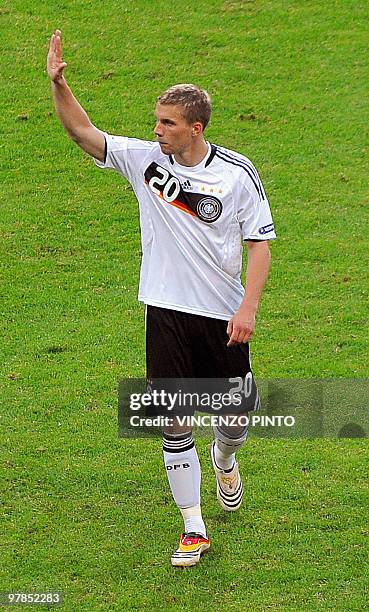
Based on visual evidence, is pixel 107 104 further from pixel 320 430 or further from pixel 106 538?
pixel 106 538

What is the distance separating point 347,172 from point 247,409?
4.96 metres

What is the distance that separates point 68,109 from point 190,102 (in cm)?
57

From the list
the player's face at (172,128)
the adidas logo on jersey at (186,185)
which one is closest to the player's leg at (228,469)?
the adidas logo on jersey at (186,185)

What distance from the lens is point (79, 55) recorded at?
39.3ft

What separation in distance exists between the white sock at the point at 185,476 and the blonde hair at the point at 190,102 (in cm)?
156

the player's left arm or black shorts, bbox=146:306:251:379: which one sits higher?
the player's left arm

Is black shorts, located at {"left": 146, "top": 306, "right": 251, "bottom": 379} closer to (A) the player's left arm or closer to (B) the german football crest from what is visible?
(A) the player's left arm

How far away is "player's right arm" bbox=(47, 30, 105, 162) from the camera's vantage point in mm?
5383

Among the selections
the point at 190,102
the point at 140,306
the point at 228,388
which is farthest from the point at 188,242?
the point at 140,306

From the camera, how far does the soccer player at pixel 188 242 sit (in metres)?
5.51

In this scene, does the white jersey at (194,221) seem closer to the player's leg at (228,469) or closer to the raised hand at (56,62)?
the raised hand at (56,62)

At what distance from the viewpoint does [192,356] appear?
5.84 meters

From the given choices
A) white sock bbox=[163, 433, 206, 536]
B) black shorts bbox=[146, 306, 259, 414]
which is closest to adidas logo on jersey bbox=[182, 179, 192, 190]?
black shorts bbox=[146, 306, 259, 414]

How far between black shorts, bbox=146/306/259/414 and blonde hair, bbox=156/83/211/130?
94cm
